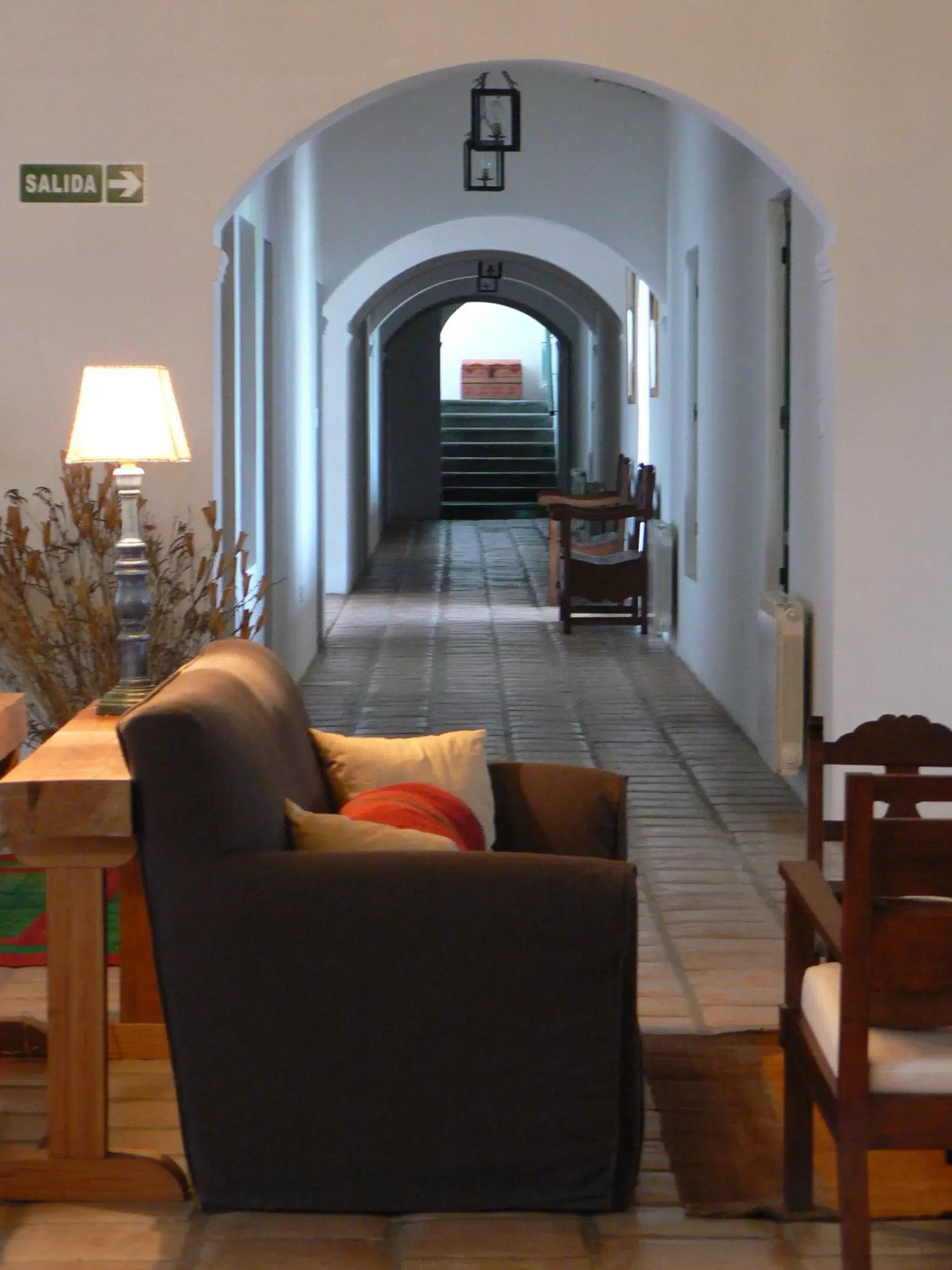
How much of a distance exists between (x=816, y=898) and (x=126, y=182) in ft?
12.8

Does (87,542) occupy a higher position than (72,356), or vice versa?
(72,356)

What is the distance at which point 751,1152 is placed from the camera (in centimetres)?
339

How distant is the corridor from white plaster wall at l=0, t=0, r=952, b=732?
0.79 meters

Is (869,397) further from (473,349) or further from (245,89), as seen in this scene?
(473,349)

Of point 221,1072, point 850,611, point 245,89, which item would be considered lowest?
point 221,1072

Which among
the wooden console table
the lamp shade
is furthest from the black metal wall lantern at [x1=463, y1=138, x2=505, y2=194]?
the wooden console table

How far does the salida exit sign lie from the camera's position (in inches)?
227

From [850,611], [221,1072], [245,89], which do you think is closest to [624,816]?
[221,1072]

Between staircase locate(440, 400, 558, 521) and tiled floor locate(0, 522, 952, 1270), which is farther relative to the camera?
staircase locate(440, 400, 558, 521)

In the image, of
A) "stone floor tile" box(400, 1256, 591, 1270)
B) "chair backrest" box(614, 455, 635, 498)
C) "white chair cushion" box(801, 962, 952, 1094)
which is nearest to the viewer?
"white chair cushion" box(801, 962, 952, 1094)

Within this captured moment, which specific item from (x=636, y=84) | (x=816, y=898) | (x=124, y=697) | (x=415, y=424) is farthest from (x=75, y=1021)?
(x=415, y=424)

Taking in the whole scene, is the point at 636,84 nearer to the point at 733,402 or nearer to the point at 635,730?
the point at 733,402

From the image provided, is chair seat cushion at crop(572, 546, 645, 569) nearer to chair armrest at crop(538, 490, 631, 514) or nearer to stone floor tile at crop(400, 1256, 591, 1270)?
chair armrest at crop(538, 490, 631, 514)

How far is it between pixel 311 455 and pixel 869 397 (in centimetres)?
565
